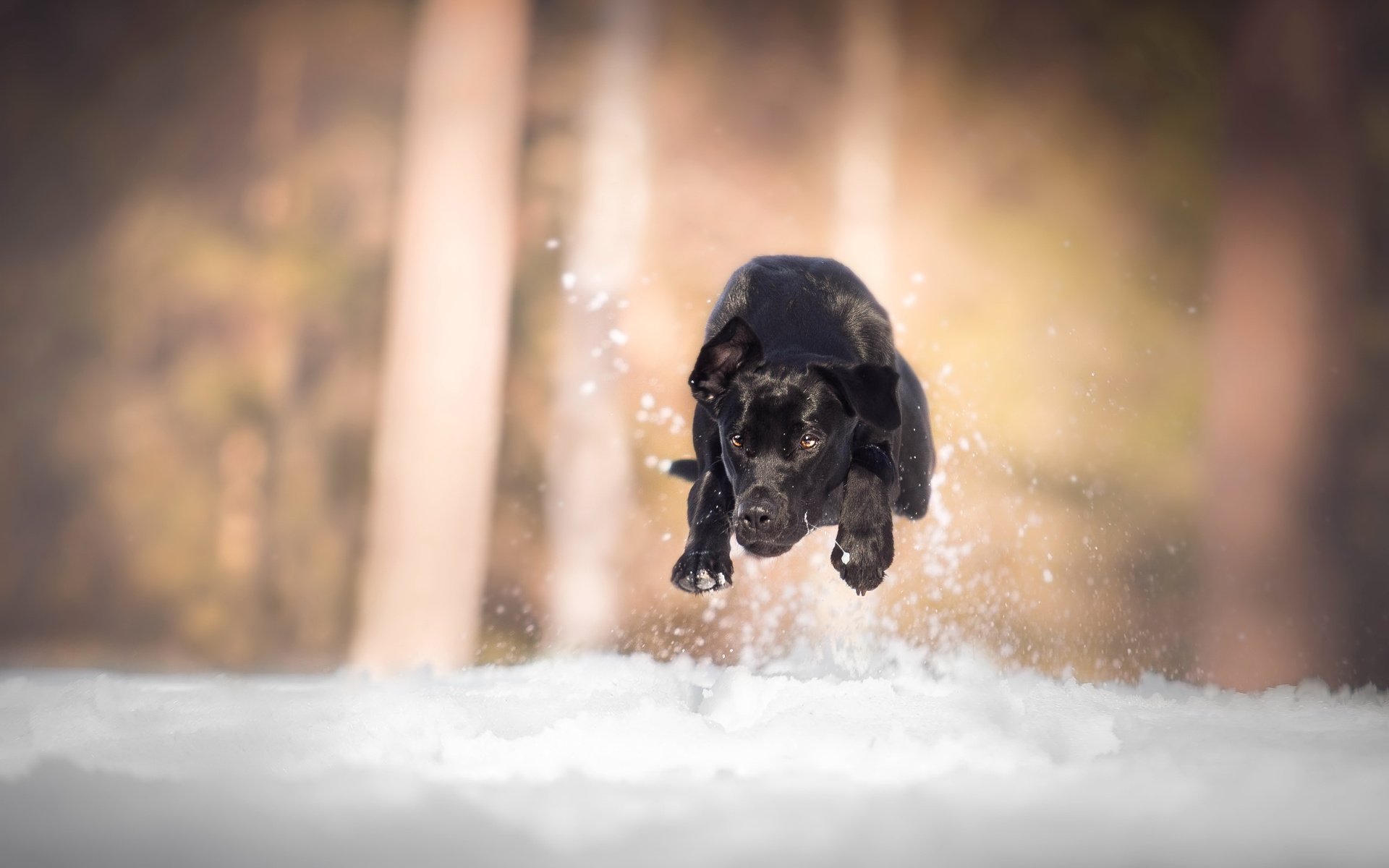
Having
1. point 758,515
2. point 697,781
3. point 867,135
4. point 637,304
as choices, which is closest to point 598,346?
point 637,304

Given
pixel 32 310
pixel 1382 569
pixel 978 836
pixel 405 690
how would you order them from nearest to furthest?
pixel 978 836 < pixel 405 690 < pixel 1382 569 < pixel 32 310

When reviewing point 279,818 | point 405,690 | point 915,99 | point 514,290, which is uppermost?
point 915,99

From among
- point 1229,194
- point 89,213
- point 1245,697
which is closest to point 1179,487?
point 1229,194

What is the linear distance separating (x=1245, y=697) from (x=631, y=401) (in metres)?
3.08

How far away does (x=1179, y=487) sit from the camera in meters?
5.52

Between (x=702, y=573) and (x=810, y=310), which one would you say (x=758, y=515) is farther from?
(x=810, y=310)

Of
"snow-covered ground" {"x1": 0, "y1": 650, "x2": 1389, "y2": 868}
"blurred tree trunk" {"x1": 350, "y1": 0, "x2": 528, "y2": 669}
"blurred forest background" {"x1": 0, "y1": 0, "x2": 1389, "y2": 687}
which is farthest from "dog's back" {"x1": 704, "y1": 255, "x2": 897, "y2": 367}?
"blurred tree trunk" {"x1": 350, "y1": 0, "x2": 528, "y2": 669}

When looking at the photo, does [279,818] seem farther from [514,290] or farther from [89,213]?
[89,213]

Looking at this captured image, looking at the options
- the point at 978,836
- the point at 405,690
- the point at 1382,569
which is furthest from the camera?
the point at 1382,569

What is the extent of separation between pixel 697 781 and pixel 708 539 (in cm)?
103

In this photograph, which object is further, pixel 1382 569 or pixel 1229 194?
pixel 1229 194

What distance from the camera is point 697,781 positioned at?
6.10 feet

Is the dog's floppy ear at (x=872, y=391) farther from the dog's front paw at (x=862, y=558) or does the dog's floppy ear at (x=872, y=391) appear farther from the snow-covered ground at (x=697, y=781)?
the snow-covered ground at (x=697, y=781)

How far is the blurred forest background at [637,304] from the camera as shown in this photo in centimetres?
538
